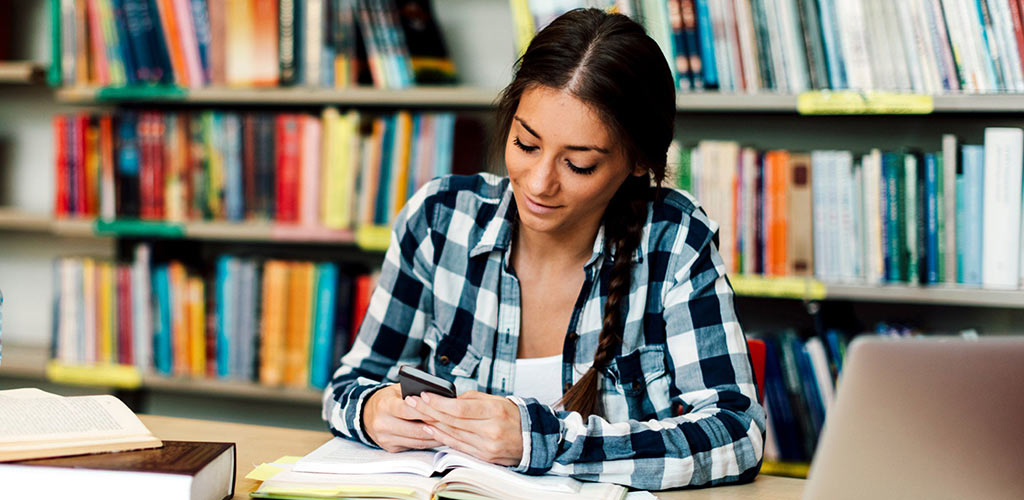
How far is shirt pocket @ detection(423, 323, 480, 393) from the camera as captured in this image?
127 centimetres

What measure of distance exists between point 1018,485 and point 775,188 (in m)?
1.22

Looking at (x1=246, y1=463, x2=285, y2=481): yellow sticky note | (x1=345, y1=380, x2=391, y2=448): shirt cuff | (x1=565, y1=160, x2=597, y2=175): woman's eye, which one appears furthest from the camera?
(x1=565, y1=160, x2=597, y2=175): woman's eye

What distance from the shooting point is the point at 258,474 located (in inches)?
36.6

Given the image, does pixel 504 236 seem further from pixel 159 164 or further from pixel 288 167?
pixel 159 164

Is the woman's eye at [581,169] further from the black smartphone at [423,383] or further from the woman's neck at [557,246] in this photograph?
the black smartphone at [423,383]

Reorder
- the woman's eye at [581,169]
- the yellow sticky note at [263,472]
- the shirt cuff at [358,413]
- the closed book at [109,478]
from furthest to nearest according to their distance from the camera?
the woman's eye at [581,169]
the shirt cuff at [358,413]
the yellow sticky note at [263,472]
the closed book at [109,478]

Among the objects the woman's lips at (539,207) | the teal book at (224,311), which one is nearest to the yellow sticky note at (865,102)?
the woman's lips at (539,207)

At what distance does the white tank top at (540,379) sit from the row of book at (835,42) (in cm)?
89

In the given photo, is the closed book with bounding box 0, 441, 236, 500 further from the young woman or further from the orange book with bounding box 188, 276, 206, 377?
the orange book with bounding box 188, 276, 206, 377

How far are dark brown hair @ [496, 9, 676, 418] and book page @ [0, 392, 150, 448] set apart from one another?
53 cm

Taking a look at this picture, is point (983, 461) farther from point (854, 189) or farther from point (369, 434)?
point (854, 189)

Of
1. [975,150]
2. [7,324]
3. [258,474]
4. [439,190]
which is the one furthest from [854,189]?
[7,324]

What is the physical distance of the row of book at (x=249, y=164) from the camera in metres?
2.13

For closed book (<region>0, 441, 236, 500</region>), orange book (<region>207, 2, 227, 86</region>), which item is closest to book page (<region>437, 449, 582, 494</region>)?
closed book (<region>0, 441, 236, 500</region>)
